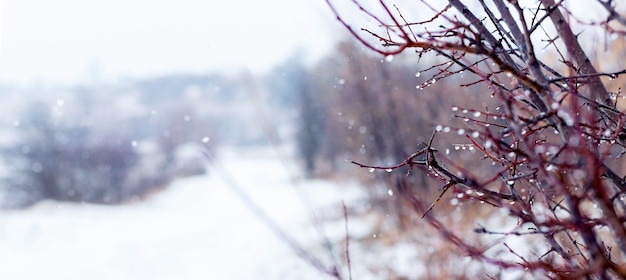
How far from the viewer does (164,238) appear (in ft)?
40.0

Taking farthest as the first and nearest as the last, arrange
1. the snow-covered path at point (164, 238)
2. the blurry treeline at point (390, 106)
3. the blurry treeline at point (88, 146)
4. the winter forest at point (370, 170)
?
the blurry treeline at point (88, 146) → the snow-covered path at point (164, 238) → the blurry treeline at point (390, 106) → the winter forest at point (370, 170)

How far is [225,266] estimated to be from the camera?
9.82 meters

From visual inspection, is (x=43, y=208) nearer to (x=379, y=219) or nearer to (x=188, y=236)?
(x=188, y=236)

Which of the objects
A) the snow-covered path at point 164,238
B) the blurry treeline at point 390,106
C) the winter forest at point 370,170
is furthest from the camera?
the snow-covered path at point 164,238

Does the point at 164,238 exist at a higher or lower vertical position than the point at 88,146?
lower

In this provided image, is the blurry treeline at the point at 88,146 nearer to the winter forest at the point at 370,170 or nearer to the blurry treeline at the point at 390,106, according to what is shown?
the winter forest at the point at 370,170

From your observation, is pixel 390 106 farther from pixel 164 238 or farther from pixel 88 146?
pixel 88 146

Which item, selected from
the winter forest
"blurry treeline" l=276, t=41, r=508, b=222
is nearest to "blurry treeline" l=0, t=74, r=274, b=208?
the winter forest

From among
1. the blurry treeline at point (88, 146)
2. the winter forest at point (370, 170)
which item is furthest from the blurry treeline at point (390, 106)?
the blurry treeline at point (88, 146)

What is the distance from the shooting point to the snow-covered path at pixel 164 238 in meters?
9.63

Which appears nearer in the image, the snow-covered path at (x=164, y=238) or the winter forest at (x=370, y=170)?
the winter forest at (x=370, y=170)

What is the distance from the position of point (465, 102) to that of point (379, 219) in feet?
10.9

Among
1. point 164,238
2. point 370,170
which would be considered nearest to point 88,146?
point 164,238

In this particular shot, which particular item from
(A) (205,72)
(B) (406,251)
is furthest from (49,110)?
(A) (205,72)
